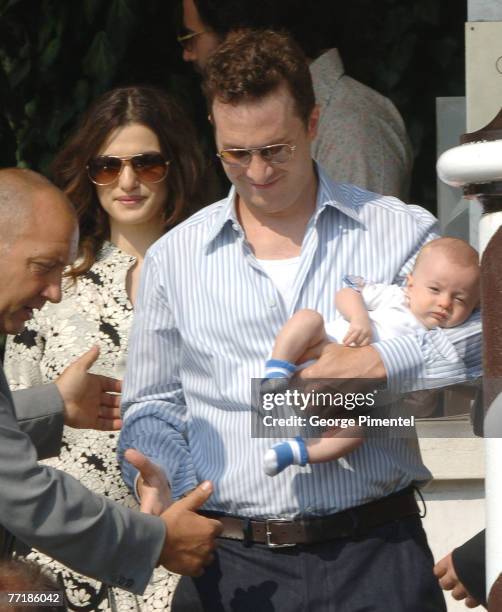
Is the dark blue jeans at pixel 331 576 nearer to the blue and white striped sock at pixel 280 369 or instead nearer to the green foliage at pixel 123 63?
the blue and white striped sock at pixel 280 369

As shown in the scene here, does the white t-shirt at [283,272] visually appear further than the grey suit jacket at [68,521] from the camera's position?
Yes

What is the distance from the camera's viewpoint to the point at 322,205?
3.09 metres

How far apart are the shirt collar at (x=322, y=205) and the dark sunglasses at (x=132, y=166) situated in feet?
3.02

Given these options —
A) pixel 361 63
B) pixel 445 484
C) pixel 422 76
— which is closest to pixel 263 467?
pixel 445 484

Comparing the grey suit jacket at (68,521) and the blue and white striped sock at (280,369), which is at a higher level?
the blue and white striped sock at (280,369)

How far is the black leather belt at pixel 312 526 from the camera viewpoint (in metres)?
2.97

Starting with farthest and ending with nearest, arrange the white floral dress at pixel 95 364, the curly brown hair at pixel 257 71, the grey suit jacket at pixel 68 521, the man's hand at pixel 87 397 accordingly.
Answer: the white floral dress at pixel 95 364, the man's hand at pixel 87 397, the curly brown hair at pixel 257 71, the grey suit jacket at pixel 68 521

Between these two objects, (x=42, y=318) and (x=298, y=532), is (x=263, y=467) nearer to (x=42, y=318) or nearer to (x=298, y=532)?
(x=298, y=532)

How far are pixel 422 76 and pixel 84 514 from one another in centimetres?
281

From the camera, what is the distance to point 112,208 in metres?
4.05

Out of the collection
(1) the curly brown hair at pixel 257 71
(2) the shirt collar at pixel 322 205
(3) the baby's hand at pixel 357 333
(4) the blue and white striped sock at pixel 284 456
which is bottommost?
(4) the blue and white striped sock at pixel 284 456

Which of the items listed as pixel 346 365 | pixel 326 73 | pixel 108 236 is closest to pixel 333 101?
pixel 326 73

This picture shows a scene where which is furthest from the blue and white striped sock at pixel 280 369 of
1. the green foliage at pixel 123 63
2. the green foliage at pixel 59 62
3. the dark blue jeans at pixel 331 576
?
the green foliage at pixel 59 62

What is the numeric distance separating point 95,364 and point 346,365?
1.16 metres
